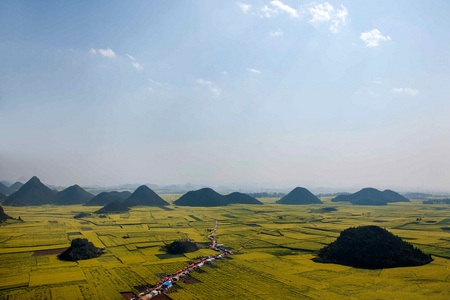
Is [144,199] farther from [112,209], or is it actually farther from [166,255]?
[166,255]

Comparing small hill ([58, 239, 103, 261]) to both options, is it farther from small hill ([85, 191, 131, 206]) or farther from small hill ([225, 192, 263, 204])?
small hill ([225, 192, 263, 204])

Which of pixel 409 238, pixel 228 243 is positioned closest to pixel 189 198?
pixel 228 243

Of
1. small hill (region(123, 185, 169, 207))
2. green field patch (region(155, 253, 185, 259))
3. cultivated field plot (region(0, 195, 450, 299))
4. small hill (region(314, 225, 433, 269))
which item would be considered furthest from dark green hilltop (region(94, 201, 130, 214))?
small hill (region(314, 225, 433, 269))

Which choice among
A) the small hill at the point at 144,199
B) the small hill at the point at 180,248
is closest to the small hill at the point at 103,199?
the small hill at the point at 144,199

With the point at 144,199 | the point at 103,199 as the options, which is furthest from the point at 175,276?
the point at 103,199

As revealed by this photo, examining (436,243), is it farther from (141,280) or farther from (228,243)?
(141,280)
